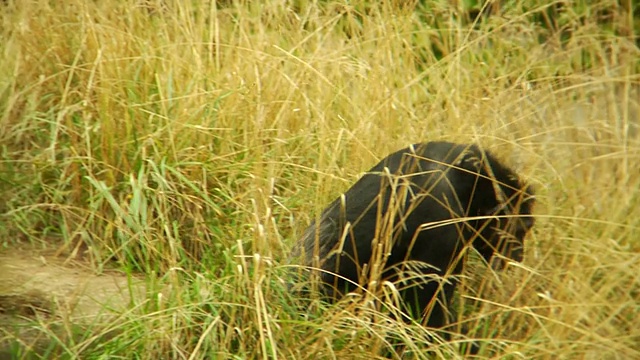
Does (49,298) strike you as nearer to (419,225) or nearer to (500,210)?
(419,225)

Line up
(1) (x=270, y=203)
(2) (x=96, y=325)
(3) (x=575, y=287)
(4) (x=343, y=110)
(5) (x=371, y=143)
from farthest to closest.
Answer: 1. (4) (x=343, y=110)
2. (5) (x=371, y=143)
3. (1) (x=270, y=203)
4. (3) (x=575, y=287)
5. (2) (x=96, y=325)

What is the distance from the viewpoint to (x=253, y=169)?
379cm

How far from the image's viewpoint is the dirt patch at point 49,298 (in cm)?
306

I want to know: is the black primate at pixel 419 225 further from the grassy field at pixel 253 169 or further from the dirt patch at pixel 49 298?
the dirt patch at pixel 49 298

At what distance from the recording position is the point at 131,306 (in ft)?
10.2

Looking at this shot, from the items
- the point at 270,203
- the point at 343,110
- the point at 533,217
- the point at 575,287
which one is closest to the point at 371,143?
the point at 343,110

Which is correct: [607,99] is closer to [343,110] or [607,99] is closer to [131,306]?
[343,110]

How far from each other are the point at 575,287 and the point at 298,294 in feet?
3.40

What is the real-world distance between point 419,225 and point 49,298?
54.7 inches

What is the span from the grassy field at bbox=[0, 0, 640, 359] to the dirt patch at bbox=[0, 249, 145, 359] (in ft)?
0.06

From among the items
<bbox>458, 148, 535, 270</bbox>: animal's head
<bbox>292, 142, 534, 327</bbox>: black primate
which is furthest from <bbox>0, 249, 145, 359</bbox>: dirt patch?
<bbox>458, 148, 535, 270</bbox>: animal's head

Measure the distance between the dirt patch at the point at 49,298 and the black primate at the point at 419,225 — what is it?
730 mm

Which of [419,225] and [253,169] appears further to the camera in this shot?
[253,169]

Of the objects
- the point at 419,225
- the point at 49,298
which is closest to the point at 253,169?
the point at 419,225
